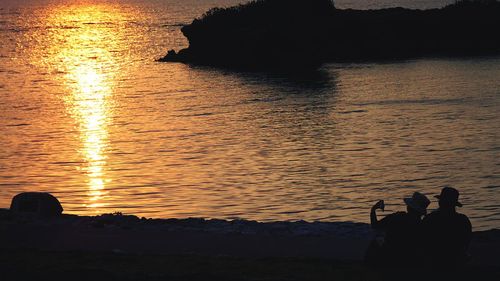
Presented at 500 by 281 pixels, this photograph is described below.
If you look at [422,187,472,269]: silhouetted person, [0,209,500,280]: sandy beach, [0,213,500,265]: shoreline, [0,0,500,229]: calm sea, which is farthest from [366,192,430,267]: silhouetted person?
[0,0,500,229]: calm sea

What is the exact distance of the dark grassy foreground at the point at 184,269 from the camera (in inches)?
543

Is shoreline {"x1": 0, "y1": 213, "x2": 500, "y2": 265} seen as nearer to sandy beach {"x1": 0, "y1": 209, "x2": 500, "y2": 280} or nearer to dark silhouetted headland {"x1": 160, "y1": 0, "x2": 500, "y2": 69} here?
sandy beach {"x1": 0, "y1": 209, "x2": 500, "y2": 280}

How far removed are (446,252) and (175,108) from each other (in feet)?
137

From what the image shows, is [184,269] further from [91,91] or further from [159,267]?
[91,91]

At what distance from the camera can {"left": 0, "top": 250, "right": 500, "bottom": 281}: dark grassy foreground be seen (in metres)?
13.8

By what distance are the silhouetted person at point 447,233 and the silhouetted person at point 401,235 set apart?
0.14 metres

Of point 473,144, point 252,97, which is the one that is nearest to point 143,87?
point 252,97

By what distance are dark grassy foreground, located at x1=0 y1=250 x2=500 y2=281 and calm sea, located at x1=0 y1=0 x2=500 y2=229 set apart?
886 centimetres

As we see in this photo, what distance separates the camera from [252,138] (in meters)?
41.9

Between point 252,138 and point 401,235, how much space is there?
1110 inches

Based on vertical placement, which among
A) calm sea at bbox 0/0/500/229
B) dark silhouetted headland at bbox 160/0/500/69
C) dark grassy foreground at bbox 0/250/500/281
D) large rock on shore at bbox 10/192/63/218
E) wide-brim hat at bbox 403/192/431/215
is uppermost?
dark silhouetted headland at bbox 160/0/500/69

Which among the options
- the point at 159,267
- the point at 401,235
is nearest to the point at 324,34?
the point at 159,267

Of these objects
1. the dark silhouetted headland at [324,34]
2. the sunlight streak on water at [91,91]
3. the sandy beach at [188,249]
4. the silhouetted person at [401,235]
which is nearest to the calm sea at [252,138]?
the sunlight streak on water at [91,91]

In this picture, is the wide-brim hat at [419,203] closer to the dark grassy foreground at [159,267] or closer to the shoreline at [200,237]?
the dark grassy foreground at [159,267]
